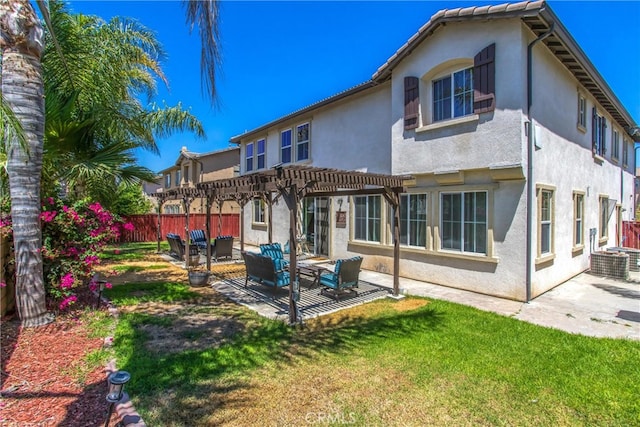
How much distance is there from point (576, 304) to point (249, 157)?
53.9ft

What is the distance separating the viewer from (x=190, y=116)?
52.3 feet

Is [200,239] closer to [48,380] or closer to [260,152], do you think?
[260,152]

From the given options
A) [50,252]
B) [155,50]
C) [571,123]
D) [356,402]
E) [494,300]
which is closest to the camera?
[356,402]

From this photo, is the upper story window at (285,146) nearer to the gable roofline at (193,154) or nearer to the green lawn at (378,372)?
the gable roofline at (193,154)

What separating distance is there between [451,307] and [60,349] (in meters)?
7.43

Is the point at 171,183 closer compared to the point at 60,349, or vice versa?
the point at 60,349

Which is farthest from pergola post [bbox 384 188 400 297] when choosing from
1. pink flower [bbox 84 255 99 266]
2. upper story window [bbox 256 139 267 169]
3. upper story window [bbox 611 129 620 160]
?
upper story window [bbox 611 129 620 160]

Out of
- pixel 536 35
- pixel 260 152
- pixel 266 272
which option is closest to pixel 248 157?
pixel 260 152

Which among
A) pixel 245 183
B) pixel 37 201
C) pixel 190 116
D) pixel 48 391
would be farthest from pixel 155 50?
pixel 48 391

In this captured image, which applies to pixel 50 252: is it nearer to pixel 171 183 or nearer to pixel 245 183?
pixel 245 183

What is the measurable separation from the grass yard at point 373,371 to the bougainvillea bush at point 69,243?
124cm

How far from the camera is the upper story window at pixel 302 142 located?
15128 millimetres

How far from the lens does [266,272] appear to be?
8.38 metres

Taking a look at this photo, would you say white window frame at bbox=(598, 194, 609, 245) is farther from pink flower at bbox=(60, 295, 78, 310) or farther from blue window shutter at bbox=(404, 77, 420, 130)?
pink flower at bbox=(60, 295, 78, 310)
